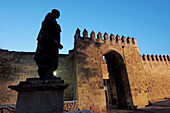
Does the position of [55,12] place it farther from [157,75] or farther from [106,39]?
[157,75]

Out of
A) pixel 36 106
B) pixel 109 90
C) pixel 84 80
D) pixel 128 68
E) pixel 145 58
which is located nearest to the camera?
pixel 36 106

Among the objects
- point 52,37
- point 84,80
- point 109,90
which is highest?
point 52,37

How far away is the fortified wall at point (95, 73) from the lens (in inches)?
278

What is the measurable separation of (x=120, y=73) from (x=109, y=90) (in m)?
3.18

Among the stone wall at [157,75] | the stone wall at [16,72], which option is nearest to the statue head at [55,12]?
the stone wall at [16,72]

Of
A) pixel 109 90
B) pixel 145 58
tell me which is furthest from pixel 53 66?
pixel 145 58

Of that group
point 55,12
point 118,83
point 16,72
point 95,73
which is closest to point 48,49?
point 55,12

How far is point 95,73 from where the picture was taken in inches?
302

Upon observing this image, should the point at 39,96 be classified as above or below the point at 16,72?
below

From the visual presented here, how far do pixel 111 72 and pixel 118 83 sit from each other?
1.64 m

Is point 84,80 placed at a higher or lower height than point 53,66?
lower

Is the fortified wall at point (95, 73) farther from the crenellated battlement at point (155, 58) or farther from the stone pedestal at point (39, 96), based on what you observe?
the stone pedestal at point (39, 96)

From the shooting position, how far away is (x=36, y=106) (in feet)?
6.58

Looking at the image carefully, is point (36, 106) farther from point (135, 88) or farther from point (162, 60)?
point (162, 60)
